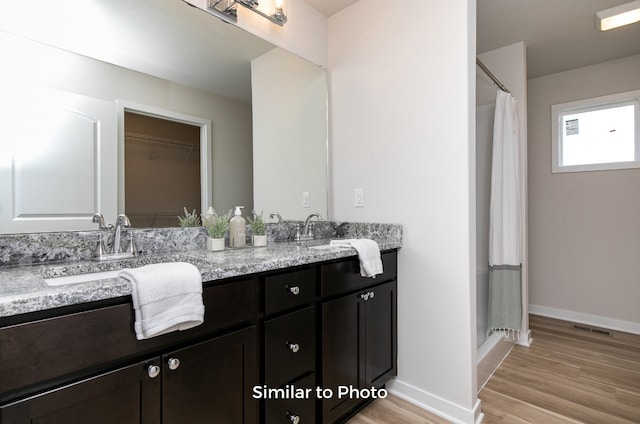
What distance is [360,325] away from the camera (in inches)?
65.2

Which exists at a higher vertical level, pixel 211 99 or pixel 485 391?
pixel 211 99

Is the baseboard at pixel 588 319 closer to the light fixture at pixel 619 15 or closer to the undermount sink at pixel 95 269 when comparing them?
the light fixture at pixel 619 15

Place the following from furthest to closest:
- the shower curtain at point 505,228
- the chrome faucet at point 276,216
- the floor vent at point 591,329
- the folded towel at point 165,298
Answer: the floor vent at point 591,329, the shower curtain at point 505,228, the chrome faucet at point 276,216, the folded towel at point 165,298

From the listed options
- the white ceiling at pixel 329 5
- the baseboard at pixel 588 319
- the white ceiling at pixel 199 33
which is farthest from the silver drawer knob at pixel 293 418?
the baseboard at pixel 588 319

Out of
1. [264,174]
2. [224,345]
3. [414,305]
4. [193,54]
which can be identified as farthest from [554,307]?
[193,54]

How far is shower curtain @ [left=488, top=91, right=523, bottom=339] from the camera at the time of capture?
238 centimetres

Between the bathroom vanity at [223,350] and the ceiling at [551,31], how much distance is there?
1.80 meters

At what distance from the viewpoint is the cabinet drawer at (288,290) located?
1.23m

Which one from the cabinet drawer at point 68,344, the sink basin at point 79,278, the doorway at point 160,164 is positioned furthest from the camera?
the doorway at point 160,164

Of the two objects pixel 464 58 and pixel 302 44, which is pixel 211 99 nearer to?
pixel 302 44

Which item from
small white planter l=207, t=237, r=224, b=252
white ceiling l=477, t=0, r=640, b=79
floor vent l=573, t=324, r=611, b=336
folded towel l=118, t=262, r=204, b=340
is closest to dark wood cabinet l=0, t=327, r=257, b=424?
folded towel l=118, t=262, r=204, b=340

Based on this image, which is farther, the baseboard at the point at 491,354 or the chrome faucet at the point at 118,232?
the baseboard at the point at 491,354

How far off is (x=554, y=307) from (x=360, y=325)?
9.20 feet

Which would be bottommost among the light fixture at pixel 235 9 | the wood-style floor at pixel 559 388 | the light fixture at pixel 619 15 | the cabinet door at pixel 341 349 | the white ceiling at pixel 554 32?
the wood-style floor at pixel 559 388
